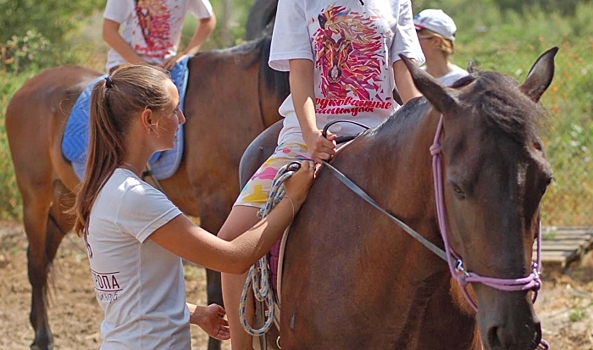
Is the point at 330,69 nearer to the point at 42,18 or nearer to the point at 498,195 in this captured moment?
the point at 498,195

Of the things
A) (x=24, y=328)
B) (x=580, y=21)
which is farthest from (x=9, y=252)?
(x=580, y=21)

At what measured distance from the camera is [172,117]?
2723mm

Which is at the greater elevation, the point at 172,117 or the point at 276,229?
the point at 172,117

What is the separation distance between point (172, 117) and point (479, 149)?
102 cm

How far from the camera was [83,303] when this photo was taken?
666 cm

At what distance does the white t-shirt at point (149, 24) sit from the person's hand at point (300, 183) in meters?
3.16

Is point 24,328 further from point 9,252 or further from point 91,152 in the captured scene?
point 91,152

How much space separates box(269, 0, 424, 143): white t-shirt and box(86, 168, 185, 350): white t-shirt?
30.7 inches

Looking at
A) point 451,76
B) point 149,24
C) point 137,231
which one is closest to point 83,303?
point 149,24

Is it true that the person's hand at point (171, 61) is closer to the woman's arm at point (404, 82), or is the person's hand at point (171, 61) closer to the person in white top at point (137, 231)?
the woman's arm at point (404, 82)

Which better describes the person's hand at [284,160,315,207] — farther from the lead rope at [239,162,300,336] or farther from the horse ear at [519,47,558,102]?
the horse ear at [519,47,558,102]

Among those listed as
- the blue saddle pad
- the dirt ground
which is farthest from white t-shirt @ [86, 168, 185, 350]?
the dirt ground

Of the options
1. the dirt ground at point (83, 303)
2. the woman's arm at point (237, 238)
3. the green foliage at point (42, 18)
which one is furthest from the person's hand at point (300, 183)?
the green foliage at point (42, 18)

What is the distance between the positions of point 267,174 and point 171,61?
2830 millimetres
